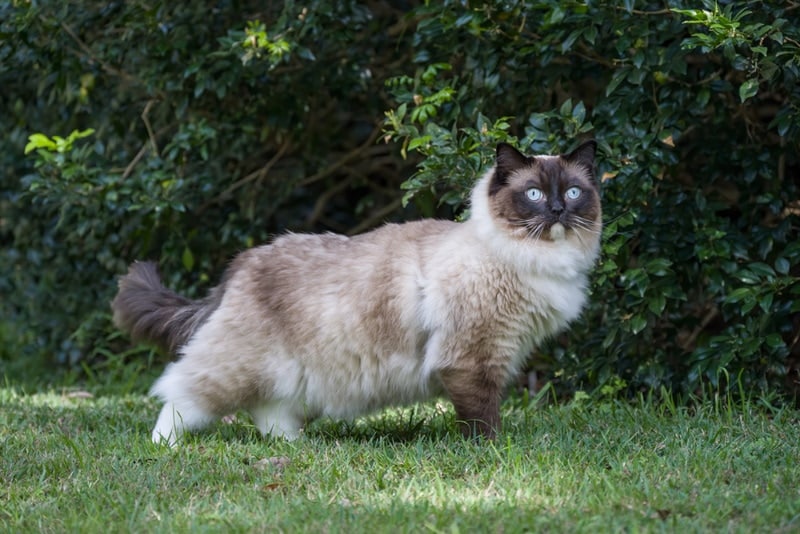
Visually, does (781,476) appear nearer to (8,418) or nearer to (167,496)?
(167,496)

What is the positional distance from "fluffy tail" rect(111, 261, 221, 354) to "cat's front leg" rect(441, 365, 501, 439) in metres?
1.27

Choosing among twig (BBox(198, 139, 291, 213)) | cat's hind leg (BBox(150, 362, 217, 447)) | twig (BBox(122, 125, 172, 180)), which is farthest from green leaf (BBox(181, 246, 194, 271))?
cat's hind leg (BBox(150, 362, 217, 447))

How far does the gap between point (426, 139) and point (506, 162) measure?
0.66m

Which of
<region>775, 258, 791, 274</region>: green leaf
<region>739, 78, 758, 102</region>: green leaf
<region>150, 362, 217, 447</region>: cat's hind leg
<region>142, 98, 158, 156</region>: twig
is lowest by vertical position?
<region>150, 362, 217, 447</region>: cat's hind leg

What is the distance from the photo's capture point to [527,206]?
4562 millimetres

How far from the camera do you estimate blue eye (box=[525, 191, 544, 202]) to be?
456cm

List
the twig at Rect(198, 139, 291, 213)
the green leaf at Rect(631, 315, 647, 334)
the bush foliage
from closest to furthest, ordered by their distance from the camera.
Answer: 1. the bush foliage
2. the green leaf at Rect(631, 315, 647, 334)
3. the twig at Rect(198, 139, 291, 213)

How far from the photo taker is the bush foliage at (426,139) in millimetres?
5219

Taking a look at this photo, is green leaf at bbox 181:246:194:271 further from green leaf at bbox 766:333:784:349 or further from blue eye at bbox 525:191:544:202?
green leaf at bbox 766:333:784:349

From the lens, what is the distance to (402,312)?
4.61m

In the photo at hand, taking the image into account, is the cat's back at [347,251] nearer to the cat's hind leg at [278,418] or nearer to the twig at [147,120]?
the cat's hind leg at [278,418]

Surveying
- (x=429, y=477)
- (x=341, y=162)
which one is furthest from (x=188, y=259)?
(x=429, y=477)

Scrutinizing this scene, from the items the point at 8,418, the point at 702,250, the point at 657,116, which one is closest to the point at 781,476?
the point at 702,250

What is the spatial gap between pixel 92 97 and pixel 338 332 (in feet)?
11.4
